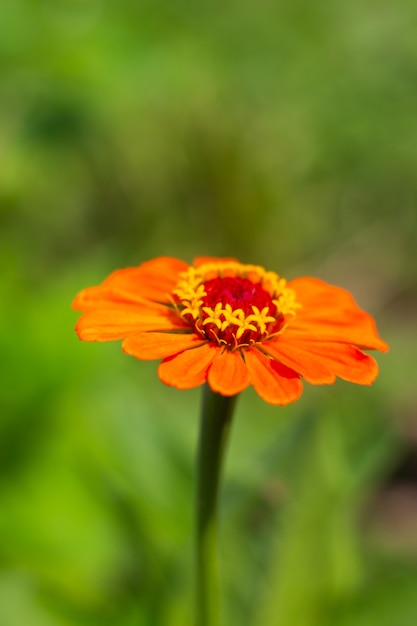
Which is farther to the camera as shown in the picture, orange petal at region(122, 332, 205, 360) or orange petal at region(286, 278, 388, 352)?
orange petal at region(286, 278, 388, 352)

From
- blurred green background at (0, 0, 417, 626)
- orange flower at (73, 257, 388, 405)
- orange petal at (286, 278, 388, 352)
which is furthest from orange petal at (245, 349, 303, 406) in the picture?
blurred green background at (0, 0, 417, 626)

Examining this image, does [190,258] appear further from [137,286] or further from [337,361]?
[337,361]

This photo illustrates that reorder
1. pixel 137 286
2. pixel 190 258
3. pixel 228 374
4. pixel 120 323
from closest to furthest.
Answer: pixel 228 374, pixel 120 323, pixel 137 286, pixel 190 258

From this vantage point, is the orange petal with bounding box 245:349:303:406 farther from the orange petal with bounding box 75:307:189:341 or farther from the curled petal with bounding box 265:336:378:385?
the orange petal with bounding box 75:307:189:341

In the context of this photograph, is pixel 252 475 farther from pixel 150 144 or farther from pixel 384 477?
pixel 150 144

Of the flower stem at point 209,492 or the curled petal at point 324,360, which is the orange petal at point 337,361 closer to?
the curled petal at point 324,360

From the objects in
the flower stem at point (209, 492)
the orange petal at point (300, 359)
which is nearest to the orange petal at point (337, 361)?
the orange petal at point (300, 359)

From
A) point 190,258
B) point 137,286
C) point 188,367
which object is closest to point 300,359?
point 188,367
